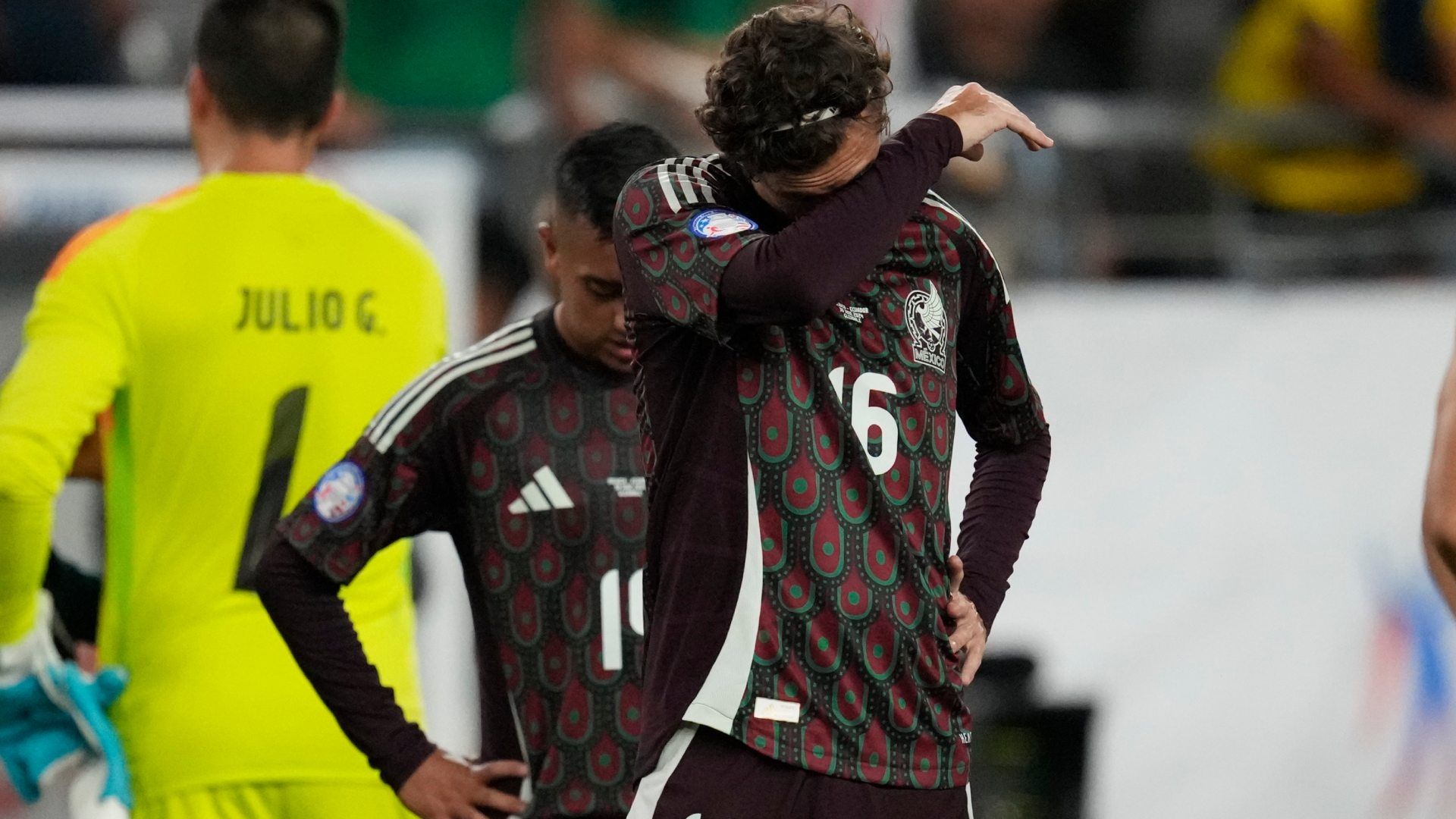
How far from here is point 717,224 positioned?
2.34 m

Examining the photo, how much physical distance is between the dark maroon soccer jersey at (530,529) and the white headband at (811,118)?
871 mm

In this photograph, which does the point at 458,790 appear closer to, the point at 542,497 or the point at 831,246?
the point at 542,497

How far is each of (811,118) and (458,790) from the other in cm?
119

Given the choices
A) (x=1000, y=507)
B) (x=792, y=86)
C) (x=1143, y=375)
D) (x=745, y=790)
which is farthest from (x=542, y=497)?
(x=1143, y=375)

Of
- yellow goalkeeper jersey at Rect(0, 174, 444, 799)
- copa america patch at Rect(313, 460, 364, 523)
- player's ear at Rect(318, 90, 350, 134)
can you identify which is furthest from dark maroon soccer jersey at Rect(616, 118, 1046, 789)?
player's ear at Rect(318, 90, 350, 134)

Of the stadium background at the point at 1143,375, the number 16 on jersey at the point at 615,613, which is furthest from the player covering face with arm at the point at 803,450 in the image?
the stadium background at the point at 1143,375

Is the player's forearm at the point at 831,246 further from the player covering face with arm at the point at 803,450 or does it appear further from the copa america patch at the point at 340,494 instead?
the copa america patch at the point at 340,494

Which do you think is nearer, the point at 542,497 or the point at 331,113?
the point at 542,497

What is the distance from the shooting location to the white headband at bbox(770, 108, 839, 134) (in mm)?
2299

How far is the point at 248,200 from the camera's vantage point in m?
3.41

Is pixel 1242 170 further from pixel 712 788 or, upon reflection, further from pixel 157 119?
pixel 712 788

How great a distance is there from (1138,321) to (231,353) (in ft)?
11.0

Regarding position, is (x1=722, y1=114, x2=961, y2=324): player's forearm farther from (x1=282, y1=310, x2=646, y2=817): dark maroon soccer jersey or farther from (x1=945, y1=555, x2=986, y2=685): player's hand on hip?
(x1=282, y1=310, x2=646, y2=817): dark maroon soccer jersey

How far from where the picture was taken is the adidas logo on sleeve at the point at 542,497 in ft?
9.82
